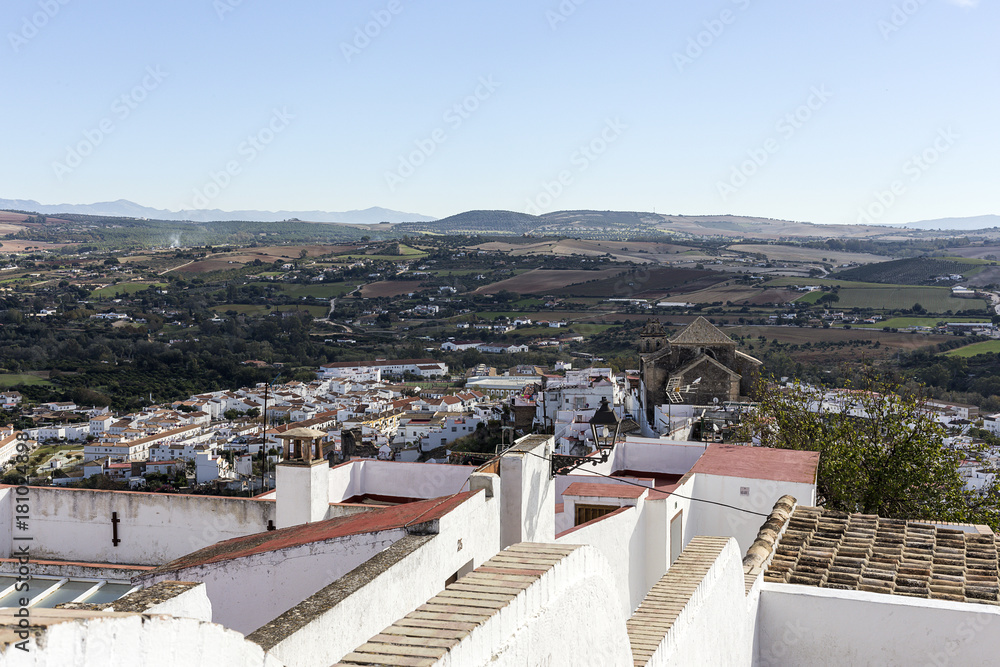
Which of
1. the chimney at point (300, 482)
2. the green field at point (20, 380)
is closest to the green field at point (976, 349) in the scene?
the chimney at point (300, 482)

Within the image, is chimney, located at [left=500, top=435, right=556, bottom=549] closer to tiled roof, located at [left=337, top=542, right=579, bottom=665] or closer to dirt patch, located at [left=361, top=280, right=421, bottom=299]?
tiled roof, located at [left=337, top=542, right=579, bottom=665]

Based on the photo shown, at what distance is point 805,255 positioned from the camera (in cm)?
13825

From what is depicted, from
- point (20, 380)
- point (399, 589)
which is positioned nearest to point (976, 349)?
point (399, 589)

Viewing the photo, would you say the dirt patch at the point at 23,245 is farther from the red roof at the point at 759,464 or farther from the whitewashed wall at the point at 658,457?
the red roof at the point at 759,464

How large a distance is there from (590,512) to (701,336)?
22533 millimetres

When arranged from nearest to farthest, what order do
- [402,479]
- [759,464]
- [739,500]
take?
1. [402,479]
2. [739,500]
3. [759,464]

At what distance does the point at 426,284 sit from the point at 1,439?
259 feet

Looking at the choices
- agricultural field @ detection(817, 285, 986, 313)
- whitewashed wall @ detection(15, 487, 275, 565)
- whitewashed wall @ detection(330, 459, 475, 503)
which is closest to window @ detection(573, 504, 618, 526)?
whitewashed wall @ detection(330, 459, 475, 503)

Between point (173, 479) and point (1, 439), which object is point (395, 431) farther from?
point (1, 439)

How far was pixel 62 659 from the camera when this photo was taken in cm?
146

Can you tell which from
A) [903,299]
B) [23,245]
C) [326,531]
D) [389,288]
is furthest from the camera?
[23,245]

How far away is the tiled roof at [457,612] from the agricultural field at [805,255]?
127 m

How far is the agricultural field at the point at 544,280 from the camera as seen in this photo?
336 ft

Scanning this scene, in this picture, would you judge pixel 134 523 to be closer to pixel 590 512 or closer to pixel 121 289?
pixel 590 512
